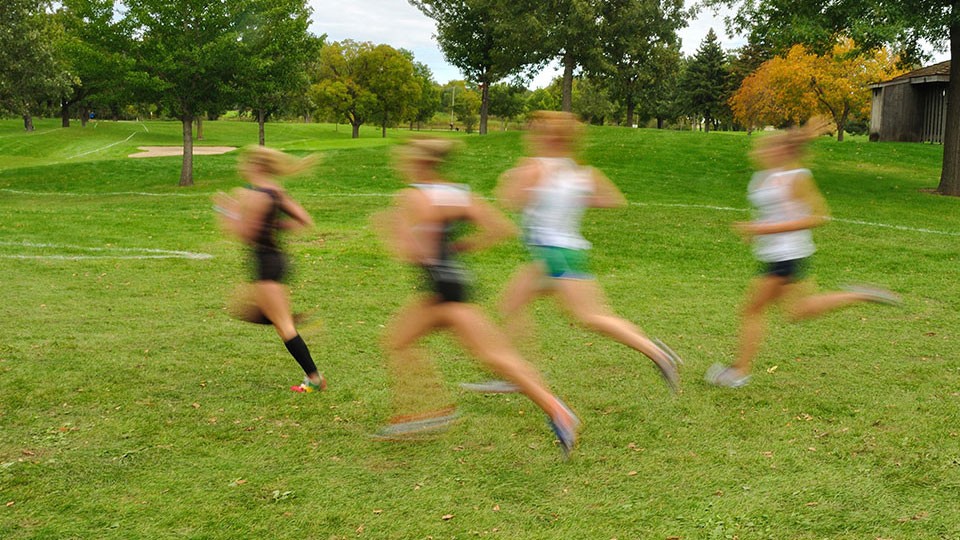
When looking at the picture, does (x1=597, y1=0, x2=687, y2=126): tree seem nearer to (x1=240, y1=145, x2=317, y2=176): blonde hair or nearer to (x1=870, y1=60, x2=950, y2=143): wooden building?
(x1=870, y1=60, x2=950, y2=143): wooden building

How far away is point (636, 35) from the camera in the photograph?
35.9 meters

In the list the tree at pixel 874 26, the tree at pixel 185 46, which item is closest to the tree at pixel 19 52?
the tree at pixel 185 46

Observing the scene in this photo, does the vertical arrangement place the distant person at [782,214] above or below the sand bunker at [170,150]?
below

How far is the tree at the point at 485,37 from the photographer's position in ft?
116

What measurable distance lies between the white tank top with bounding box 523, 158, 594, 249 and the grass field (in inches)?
50.4

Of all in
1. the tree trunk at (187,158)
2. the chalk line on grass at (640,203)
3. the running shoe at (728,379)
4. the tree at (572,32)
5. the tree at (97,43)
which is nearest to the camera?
the running shoe at (728,379)

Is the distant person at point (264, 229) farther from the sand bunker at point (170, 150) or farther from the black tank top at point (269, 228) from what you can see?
the sand bunker at point (170, 150)

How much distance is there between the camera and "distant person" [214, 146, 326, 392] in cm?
562

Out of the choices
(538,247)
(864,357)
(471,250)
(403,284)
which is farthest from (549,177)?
(403,284)

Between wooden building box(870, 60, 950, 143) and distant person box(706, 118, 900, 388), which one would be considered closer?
distant person box(706, 118, 900, 388)

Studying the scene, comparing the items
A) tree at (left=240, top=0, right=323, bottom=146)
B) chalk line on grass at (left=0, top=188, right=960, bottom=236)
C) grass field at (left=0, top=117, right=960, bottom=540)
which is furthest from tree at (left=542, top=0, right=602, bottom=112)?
grass field at (left=0, top=117, right=960, bottom=540)

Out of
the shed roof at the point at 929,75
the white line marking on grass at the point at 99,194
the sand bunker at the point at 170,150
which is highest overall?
the shed roof at the point at 929,75

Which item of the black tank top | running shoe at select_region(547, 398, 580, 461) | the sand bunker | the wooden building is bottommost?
running shoe at select_region(547, 398, 580, 461)

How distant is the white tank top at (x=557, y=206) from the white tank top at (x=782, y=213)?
1544 millimetres
